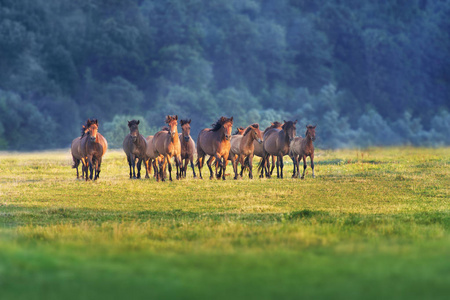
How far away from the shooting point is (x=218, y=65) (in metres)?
104

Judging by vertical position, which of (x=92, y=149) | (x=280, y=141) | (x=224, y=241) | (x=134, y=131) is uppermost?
(x=134, y=131)

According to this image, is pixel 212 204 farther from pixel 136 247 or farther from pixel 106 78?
pixel 106 78

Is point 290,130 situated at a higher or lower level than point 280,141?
higher

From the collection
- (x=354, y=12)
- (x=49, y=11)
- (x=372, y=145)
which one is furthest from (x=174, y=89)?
(x=372, y=145)

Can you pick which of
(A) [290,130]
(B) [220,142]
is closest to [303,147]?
(A) [290,130]

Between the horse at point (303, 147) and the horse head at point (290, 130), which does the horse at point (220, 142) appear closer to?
the horse head at point (290, 130)

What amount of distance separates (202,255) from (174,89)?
270 ft

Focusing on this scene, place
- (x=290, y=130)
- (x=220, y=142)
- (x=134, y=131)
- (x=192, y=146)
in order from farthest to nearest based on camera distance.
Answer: (x=192, y=146) → (x=290, y=130) → (x=220, y=142) → (x=134, y=131)

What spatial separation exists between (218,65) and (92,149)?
256 feet

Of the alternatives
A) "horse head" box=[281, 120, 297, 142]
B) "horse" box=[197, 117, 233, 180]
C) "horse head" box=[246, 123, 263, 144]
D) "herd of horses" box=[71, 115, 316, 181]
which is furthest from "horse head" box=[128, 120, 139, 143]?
"horse head" box=[281, 120, 297, 142]

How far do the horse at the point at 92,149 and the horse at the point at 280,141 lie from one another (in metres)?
6.97

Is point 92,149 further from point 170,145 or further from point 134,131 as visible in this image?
point 170,145

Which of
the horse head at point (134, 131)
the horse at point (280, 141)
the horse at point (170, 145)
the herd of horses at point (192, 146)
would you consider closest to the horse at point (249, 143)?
the herd of horses at point (192, 146)

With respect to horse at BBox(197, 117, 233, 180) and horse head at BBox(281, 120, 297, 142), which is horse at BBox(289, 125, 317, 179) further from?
horse at BBox(197, 117, 233, 180)
